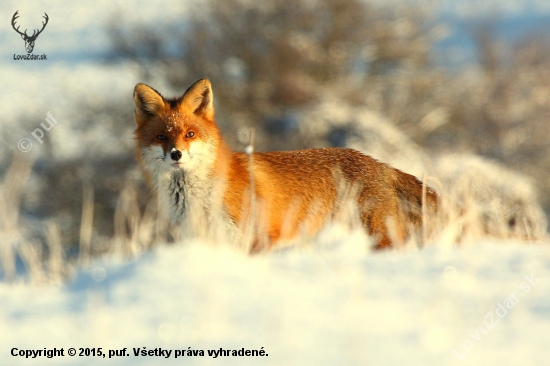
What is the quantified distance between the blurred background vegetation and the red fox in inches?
985

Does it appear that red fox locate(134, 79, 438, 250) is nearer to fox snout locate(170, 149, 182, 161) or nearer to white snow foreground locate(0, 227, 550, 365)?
fox snout locate(170, 149, 182, 161)

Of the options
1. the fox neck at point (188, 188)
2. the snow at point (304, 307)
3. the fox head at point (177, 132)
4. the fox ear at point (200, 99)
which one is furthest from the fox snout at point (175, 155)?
the snow at point (304, 307)

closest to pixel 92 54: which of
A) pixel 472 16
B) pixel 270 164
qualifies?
pixel 472 16

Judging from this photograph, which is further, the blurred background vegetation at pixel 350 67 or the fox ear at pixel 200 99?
the blurred background vegetation at pixel 350 67

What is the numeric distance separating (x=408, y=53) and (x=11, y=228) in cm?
3552

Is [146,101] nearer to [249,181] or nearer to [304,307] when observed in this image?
[249,181]

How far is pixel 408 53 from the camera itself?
127 ft

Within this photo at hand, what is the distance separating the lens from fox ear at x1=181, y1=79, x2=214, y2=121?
8.13 meters

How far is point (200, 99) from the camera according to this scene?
27.1ft

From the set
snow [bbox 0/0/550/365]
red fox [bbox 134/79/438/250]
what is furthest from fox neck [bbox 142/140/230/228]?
snow [bbox 0/0/550/365]

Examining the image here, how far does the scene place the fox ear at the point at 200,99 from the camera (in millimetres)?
8133

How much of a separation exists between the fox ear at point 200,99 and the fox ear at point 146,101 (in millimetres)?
311

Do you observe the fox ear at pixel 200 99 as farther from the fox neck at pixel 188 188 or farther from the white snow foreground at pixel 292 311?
the white snow foreground at pixel 292 311

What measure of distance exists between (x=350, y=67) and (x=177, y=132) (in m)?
34.1
